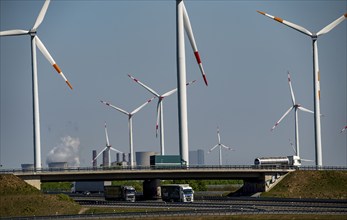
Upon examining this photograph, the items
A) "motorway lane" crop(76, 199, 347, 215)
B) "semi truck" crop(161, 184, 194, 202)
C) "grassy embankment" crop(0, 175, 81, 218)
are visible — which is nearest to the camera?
"motorway lane" crop(76, 199, 347, 215)

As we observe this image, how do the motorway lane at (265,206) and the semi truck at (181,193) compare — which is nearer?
the motorway lane at (265,206)

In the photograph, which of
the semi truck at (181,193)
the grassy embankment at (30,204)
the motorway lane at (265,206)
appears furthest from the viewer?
the semi truck at (181,193)

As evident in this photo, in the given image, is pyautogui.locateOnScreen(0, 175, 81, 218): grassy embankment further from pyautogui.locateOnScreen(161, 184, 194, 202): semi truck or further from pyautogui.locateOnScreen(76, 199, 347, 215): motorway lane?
pyautogui.locateOnScreen(161, 184, 194, 202): semi truck

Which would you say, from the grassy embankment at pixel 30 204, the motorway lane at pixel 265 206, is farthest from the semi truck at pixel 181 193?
the grassy embankment at pixel 30 204

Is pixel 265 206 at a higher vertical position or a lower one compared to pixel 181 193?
lower

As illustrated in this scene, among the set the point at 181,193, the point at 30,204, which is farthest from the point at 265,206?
the point at 30,204

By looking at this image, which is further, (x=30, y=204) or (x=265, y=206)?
(x=30, y=204)

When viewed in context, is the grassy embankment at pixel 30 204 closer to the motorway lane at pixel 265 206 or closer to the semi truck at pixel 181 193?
the motorway lane at pixel 265 206

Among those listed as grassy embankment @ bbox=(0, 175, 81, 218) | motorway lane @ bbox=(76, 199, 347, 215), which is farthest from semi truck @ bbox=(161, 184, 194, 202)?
grassy embankment @ bbox=(0, 175, 81, 218)

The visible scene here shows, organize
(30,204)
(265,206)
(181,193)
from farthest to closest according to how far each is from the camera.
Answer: (181,193)
(30,204)
(265,206)

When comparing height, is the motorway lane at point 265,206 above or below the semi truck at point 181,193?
below

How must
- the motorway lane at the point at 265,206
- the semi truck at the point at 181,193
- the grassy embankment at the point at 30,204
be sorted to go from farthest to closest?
1. the semi truck at the point at 181,193
2. the grassy embankment at the point at 30,204
3. the motorway lane at the point at 265,206

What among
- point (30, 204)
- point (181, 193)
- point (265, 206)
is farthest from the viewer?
point (181, 193)

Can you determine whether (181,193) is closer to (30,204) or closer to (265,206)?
(265,206)
